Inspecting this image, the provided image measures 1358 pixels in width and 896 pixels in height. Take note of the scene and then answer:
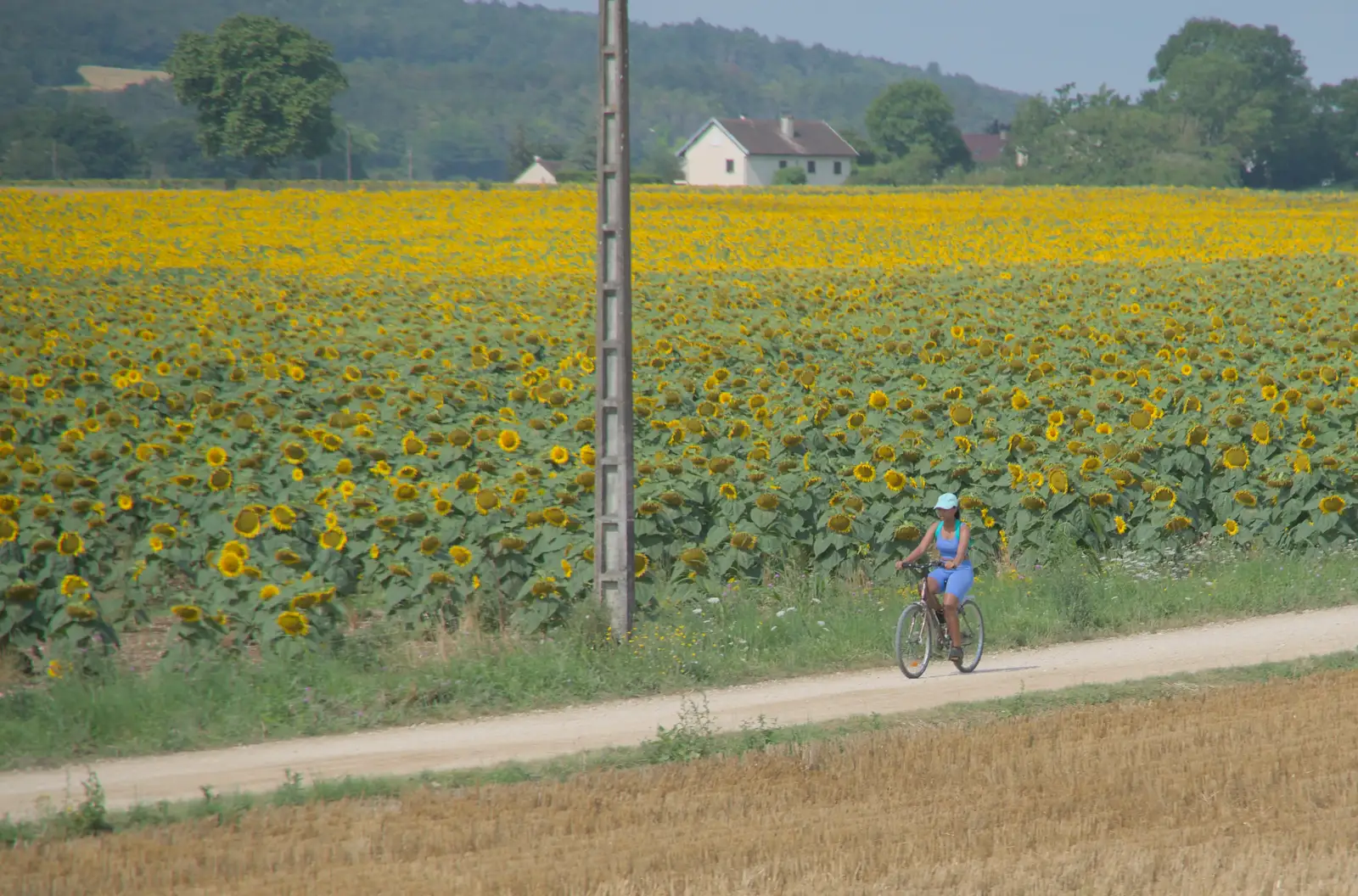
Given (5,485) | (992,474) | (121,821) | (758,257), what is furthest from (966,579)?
(758,257)

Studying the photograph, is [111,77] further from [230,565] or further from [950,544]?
[950,544]

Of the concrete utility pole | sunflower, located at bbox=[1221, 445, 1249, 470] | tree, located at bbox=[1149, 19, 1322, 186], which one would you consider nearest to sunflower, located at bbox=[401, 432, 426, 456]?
the concrete utility pole

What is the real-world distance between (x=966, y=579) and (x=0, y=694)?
6.46m

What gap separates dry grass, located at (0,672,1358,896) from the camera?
705 centimetres

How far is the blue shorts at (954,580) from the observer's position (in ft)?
37.0

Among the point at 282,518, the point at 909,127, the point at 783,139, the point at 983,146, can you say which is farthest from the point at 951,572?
the point at 983,146

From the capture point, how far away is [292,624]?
10625mm

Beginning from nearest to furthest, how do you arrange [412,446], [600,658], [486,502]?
[600,658] → [486,502] → [412,446]

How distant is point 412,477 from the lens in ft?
43.6

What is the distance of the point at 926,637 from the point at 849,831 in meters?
3.92

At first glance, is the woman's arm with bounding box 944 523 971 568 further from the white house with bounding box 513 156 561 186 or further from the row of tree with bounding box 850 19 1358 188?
the white house with bounding box 513 156 561 186

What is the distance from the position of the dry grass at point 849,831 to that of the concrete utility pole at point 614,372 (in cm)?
272

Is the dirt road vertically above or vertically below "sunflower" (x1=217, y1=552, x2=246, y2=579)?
below

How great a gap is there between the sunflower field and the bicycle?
1752mm
